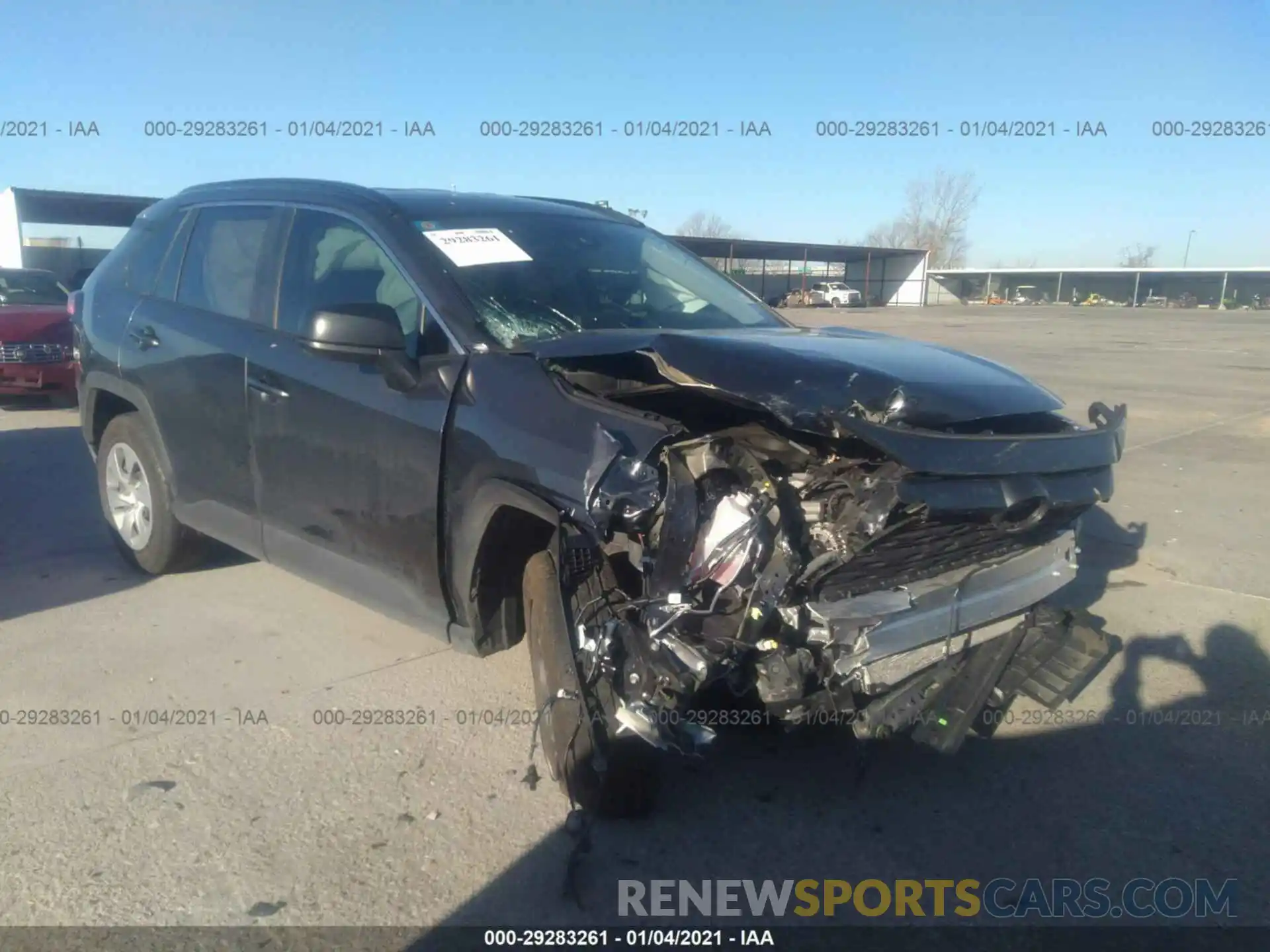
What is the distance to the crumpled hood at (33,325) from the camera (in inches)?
426

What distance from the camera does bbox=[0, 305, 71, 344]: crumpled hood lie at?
10.8 meters

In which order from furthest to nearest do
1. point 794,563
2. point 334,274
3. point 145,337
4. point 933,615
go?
1. point 145,337
2. point 334,274
3. point 933,615
4. point 794,563

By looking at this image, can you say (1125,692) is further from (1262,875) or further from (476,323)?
(476,323)

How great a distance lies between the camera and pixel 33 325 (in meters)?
11.0

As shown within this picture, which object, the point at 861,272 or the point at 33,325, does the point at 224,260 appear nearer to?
the point at 33,325

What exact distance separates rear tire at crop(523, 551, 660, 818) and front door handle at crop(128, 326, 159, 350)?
277 centimetres

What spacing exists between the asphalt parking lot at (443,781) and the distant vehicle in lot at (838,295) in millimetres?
49592

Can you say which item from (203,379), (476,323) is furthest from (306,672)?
(476,323)

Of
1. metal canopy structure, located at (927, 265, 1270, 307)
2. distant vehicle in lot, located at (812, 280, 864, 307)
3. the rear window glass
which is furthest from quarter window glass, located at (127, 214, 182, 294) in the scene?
metal canopy structure, located at (927, 265, 1270, 307)

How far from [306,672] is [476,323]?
177 cm

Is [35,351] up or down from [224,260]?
down

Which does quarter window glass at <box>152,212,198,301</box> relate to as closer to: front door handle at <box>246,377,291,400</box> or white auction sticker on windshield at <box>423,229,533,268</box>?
front door handle at <box>246,377,291,400</box>

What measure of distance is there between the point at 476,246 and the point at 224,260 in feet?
4.98

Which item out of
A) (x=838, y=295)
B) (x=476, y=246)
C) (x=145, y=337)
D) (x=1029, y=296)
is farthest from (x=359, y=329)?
(x=1029, y=296)
